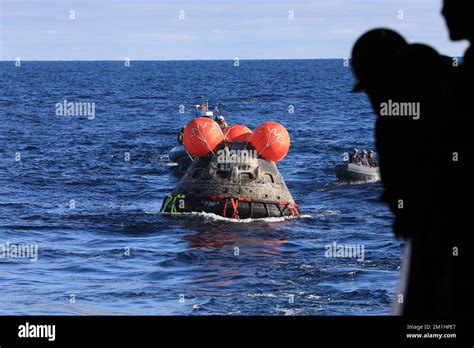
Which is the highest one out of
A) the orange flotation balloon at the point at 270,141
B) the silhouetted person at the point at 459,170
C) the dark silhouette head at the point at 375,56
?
the dark silhouette head at the point at 375,56

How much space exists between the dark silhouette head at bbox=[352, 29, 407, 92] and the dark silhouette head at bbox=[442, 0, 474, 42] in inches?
4.3

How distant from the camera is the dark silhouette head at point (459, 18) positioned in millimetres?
2092

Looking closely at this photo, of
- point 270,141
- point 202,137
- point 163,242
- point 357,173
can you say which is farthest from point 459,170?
point 357,173

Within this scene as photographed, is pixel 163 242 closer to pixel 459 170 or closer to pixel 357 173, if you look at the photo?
pixel 357 173

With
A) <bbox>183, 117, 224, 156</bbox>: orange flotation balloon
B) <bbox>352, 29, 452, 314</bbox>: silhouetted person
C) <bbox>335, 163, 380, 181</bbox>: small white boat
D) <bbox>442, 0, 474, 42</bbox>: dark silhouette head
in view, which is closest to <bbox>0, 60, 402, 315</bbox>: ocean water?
<bbox>335, 163, 380, 181</bbox>: small white boat

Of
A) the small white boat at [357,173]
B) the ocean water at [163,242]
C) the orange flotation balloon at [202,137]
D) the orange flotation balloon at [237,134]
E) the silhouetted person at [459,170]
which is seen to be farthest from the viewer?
the small white boat at [357,173]

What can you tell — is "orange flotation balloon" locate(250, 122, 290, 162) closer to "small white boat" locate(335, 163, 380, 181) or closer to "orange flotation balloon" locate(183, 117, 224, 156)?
"orange flotation balloon" locate(183, 117, 224, 156)

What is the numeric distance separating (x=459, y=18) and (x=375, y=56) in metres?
0.20

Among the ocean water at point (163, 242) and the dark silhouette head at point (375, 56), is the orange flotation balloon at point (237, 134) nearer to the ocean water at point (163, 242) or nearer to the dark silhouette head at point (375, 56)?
the ocean water at point (163, 242)

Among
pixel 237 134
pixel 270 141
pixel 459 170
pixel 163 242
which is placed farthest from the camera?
pixel 237 134

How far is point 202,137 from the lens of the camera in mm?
27109

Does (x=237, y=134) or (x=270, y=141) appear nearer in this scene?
(x=270, y=141)

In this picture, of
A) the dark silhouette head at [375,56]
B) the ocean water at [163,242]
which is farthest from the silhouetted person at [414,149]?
the ocean water at [163,242]

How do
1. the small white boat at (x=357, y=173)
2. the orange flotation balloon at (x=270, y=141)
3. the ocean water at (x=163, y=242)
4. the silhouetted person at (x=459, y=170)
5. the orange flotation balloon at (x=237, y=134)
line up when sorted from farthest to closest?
the small white boat at (x=357, y=173) < the orange flotation balloon at (x=237, y=134) < the orange flotation balloon at (x=270, y=141) < the ocean water at (x=163, y=242) < the silhouetted person at (x=459, y=170)
